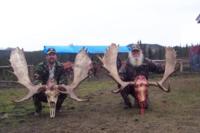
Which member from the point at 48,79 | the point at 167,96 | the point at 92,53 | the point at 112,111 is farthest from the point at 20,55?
the point at 92,53

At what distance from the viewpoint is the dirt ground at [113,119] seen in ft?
39.2

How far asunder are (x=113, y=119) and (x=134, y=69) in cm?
200

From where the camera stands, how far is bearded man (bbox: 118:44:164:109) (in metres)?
14.8

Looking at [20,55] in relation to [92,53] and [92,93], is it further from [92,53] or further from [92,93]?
[92,53]

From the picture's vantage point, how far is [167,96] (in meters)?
18.1

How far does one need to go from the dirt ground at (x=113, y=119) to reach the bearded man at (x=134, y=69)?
471 mm

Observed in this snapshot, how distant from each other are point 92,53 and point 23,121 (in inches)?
789

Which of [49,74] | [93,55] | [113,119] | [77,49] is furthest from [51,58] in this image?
[77,49]

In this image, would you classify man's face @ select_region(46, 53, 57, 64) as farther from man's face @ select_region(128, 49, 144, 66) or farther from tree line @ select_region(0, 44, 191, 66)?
tree line @ select_region(0, 44, 191, 66)

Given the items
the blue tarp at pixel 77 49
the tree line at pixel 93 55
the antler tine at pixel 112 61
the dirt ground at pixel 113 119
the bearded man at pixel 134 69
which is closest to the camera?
the dirt ground at pixel 113 119

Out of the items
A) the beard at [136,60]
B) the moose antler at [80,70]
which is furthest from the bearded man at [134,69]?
the moose antler at [80,70]

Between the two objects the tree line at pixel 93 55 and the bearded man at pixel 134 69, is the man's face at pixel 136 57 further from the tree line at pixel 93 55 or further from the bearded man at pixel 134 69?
the tree line at pixel 93 55

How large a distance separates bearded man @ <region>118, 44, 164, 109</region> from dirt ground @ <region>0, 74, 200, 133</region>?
47cm

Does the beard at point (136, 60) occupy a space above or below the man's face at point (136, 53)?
below
